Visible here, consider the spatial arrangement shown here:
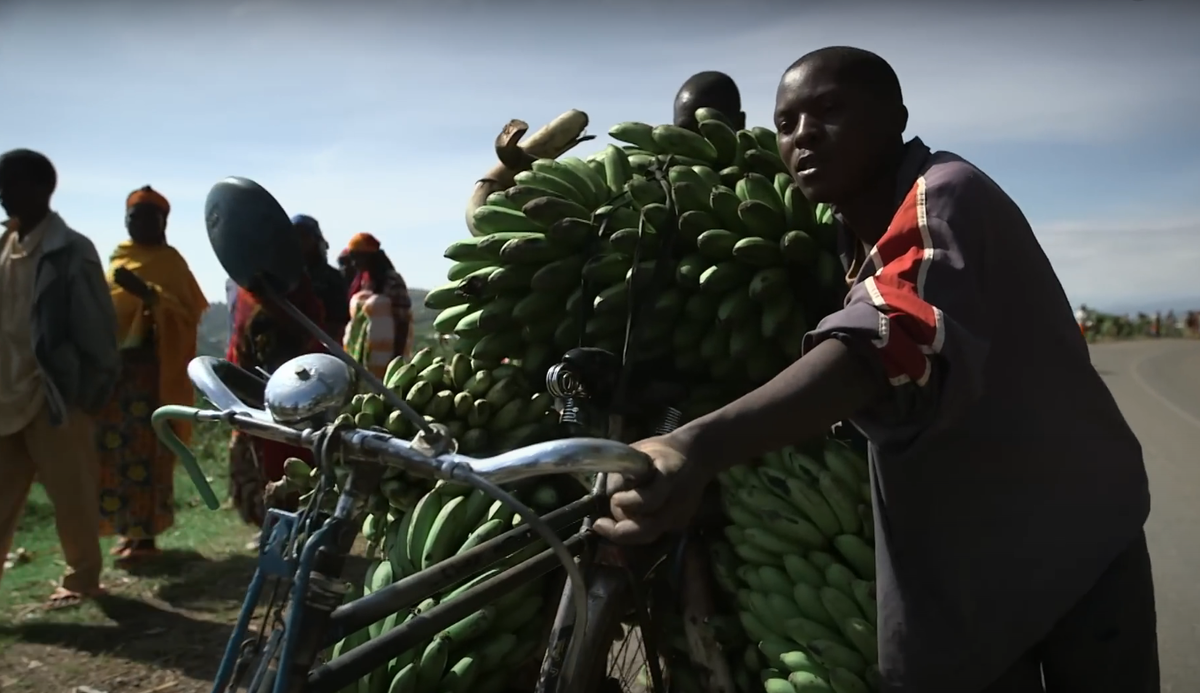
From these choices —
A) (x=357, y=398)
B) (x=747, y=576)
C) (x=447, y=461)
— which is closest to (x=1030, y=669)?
(x=747, y=576)

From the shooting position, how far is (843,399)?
136 cm

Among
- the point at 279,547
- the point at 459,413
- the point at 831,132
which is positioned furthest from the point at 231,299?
the point at 279,547

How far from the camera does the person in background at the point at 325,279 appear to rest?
6426 mm

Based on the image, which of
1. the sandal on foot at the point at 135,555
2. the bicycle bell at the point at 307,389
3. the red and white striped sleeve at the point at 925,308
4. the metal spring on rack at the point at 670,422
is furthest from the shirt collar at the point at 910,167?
the sandal on foot at the point at 135,555

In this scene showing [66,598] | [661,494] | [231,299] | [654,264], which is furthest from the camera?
[231,299]

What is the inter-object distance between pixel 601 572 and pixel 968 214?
35.6 inches

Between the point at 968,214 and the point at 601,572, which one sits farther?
the point at 601,572

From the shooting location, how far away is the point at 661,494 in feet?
4.11

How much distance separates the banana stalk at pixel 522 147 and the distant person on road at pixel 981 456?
124 centimetres

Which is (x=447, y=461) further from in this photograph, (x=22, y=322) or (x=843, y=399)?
(x=22, y=322)

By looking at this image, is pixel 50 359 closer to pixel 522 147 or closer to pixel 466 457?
pixel 522 147

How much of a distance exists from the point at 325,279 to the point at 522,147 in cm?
406

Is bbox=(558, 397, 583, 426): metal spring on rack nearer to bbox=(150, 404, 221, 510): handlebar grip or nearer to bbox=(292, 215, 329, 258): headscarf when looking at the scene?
bbox=(150, 404, 221, 510): handlebar grip

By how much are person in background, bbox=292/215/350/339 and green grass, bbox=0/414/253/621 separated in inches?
58.0
